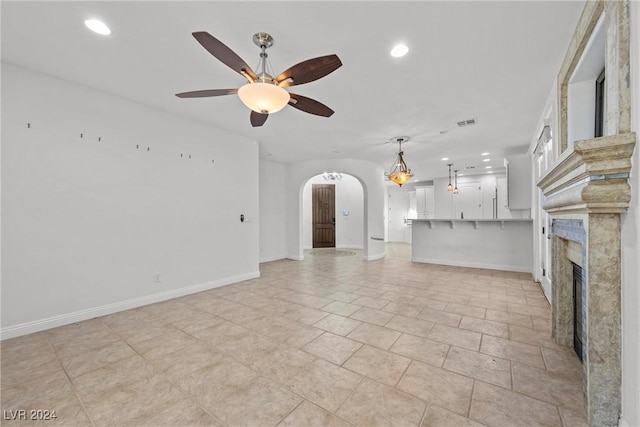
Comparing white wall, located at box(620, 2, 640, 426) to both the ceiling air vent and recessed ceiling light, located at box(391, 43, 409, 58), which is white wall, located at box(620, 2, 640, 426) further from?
the ceiling air vent

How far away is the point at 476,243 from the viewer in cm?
634

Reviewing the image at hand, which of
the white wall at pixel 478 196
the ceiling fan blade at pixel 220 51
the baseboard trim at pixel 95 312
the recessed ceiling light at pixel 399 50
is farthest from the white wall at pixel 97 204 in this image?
the white wall at pixel 478 196

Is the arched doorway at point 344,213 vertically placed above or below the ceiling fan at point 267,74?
below

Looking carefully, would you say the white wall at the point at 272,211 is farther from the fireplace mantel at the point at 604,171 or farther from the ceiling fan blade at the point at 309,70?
the fireplace mantel at the point at 604,171

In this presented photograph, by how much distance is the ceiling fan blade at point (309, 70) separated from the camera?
1903 mm

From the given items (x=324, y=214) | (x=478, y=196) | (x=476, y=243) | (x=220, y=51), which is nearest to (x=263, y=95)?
(x=220, y=51)

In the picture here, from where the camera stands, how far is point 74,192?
10.2ft

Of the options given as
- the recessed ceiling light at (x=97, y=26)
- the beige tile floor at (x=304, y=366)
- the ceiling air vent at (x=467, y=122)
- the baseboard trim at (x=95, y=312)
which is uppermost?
the recessed ceiling light at (x=97, y=26)

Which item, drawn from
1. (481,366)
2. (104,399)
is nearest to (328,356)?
(481,366)

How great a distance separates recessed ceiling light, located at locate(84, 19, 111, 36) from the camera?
6.93ft

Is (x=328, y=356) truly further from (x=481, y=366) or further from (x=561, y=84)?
(x=561, y=84)

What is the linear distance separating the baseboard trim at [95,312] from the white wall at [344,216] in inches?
221

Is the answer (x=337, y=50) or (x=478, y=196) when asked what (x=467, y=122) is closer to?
(x=337, y=50)

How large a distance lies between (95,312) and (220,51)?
3.56 meters
